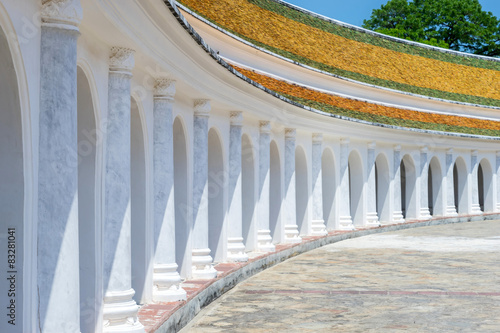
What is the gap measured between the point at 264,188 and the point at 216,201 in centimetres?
349

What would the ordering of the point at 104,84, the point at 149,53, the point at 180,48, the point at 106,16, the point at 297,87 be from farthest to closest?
1. the point at 297,87
2. the point at 180,48
3. the point at 149,53
4. the point at 104,84
5. the point at 106,16

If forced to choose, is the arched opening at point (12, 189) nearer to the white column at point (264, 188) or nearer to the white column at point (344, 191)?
the white column at point (264, 188)

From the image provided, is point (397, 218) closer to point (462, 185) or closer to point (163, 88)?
point (462, 185)

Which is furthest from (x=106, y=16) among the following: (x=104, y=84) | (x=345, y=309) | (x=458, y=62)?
(x=458, y=62)

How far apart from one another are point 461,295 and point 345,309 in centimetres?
254

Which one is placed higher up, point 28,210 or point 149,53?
point 149,53

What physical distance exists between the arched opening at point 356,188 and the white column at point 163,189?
19.3 m

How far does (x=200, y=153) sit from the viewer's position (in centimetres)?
1370

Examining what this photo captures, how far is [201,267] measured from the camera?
13312 mm

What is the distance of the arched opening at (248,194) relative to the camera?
18.3m

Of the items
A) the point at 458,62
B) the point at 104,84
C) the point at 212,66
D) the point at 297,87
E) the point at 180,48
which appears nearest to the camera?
the point at 104,84

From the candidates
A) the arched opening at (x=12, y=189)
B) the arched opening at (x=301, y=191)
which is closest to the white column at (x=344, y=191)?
the arched opening at (x=301, y=191)

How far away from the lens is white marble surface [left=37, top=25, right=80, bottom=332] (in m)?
6.38

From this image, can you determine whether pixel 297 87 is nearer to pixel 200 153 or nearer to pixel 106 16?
pixel 200 153
